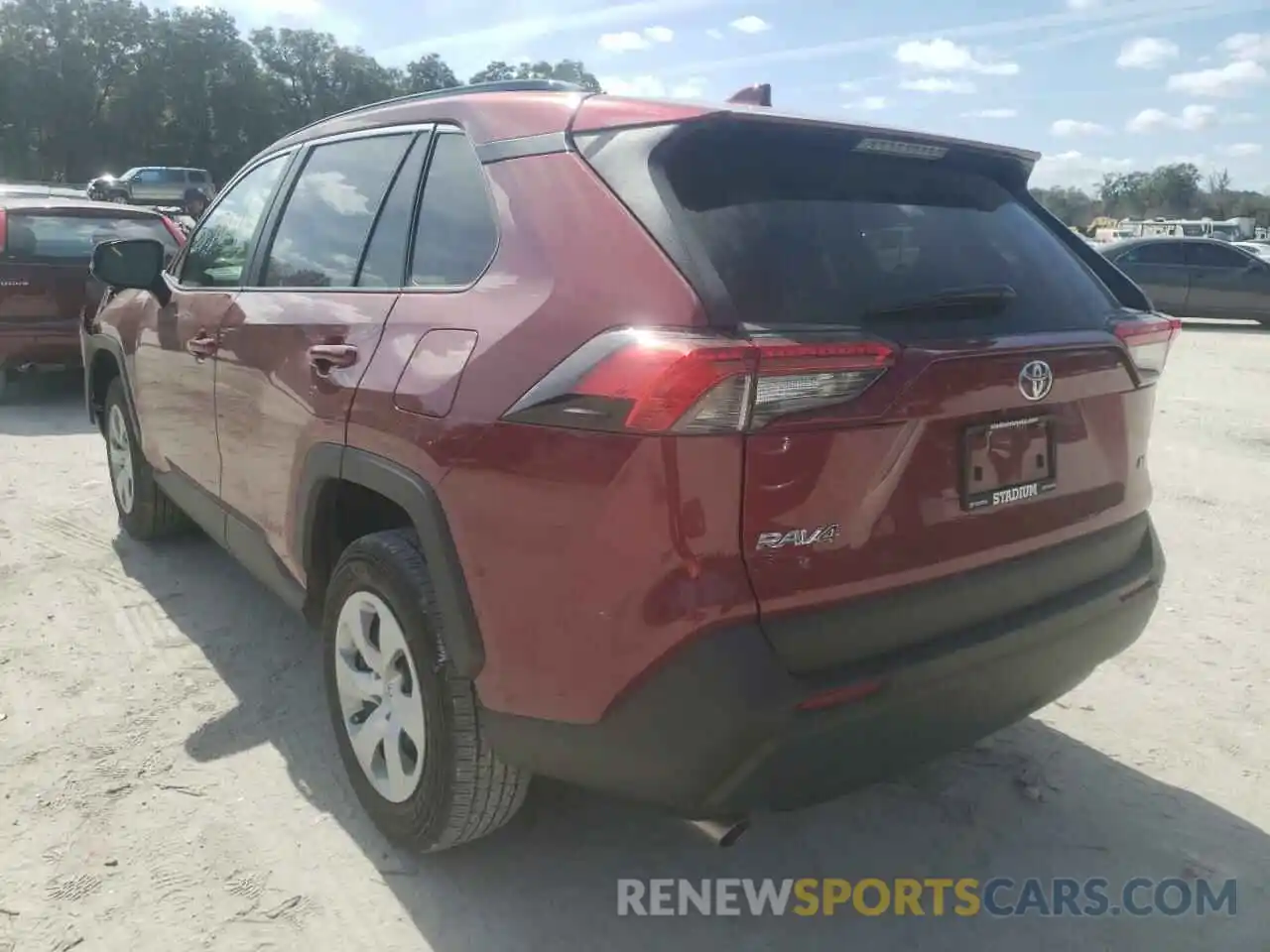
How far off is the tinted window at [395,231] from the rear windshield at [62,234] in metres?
6.07

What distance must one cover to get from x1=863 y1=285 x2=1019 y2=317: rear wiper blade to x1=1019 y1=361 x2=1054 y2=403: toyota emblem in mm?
166

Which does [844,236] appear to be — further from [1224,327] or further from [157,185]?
[157,185]

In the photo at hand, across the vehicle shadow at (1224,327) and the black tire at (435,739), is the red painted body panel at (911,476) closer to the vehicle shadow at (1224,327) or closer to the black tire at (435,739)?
the black tire at (435,739)

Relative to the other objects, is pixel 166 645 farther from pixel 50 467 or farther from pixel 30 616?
pixel 50 467

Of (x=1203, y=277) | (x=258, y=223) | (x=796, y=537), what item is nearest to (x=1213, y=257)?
(x=1203, y=277)

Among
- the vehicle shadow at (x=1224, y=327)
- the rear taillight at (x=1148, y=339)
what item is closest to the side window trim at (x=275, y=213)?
the rear taillight at (x=1148, y=339)

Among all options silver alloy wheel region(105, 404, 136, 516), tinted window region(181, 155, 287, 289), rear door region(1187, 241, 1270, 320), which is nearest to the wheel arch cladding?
tinted window region(181, 155, 287, 289)

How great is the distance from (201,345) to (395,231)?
1.24 metres

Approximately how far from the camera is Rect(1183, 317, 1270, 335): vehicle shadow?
16.5 m

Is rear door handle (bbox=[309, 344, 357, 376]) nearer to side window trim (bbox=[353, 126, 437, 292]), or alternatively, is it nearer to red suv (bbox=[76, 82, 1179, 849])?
red suv (bbox=[76, 82, 1179, 849])

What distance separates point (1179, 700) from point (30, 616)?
4.25 metres

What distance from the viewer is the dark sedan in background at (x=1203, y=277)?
16541 mm

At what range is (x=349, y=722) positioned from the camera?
2.82 meters

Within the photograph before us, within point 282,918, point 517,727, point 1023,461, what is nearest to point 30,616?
point 282,918
